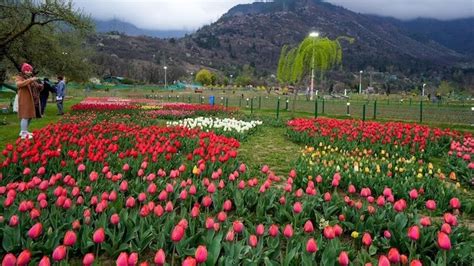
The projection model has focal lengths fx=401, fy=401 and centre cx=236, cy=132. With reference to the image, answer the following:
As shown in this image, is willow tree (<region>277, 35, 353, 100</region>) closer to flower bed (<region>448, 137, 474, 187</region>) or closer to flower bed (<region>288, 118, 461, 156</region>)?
flower bed (<region>288, 118, 461, 156</region>)

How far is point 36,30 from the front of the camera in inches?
866

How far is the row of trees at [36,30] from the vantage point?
1736cm

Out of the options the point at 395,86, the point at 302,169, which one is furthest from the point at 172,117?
the point at 395,86

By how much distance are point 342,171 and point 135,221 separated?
3.91 meters

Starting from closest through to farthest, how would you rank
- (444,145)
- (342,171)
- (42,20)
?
1. (342,171)
2. (444,145)
3. (42,20)

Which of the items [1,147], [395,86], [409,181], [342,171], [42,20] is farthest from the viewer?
[395,86]

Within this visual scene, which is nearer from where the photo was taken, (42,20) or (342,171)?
(342,171)

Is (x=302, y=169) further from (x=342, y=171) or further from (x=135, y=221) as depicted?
(x=135, y=221)

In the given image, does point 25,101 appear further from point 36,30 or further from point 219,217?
point 36,30

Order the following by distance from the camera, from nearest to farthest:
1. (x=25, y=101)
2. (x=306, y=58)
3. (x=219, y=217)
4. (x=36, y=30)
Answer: (x=219, y=217) < (x=25, y=101) < (x=36, y=30) < (x=306, y=58)

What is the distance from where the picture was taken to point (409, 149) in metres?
10.2

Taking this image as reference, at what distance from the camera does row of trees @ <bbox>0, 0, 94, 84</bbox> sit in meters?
17.4

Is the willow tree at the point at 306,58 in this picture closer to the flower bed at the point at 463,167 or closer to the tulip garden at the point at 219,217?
the flower bed at the point at 463,167

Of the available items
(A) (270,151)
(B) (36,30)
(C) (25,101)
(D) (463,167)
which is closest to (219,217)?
(D) (463,167)
